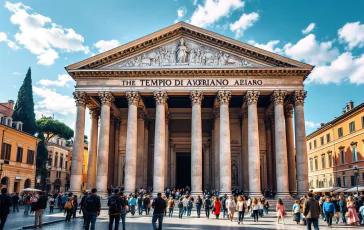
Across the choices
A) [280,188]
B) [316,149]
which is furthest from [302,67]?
[316,149]

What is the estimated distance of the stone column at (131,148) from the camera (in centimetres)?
3006

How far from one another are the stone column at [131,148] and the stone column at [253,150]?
34.2 ft

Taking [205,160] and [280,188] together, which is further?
[205,160]

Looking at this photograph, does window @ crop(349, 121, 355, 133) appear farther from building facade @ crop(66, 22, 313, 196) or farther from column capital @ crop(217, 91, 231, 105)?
column capital @ crop(217, 91, 231, 105)

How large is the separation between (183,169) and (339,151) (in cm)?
2198

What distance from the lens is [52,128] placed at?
2685 inches

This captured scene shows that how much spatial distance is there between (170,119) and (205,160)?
6.55 meters

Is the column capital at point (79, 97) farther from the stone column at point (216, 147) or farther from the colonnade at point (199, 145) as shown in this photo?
the stone column at point (216, 147)

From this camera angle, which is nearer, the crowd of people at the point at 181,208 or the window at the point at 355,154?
the crowd of people at the point at 181,208

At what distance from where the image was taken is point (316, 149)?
5675 cm

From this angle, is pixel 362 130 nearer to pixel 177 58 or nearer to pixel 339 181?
pixel 339 181

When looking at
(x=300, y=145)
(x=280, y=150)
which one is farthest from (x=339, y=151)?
(x=280, y=150)

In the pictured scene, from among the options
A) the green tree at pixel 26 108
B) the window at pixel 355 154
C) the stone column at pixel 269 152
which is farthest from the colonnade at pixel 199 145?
the green tree at pixel 26 108

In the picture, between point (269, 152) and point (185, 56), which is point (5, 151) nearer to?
point (185, 56)
